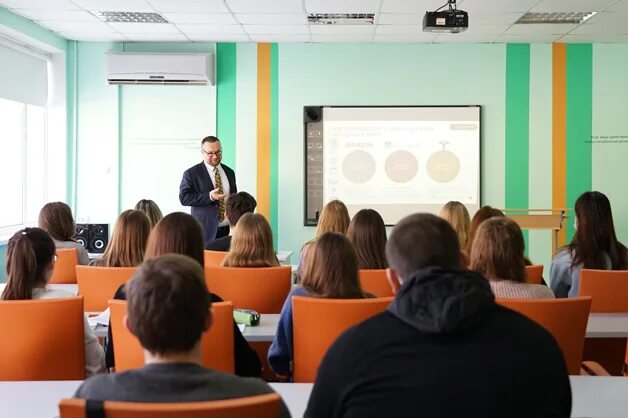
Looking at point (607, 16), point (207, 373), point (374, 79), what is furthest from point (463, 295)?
point (374, 79)

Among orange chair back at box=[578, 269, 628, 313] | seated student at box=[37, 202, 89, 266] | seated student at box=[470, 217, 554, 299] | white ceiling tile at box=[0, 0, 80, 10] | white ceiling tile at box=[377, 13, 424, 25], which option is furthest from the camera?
white ceiling tile at box=[377, 13, 424, 25]

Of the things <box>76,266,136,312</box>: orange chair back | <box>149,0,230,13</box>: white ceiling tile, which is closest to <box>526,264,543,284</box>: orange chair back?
<box>76,266,136,312</box>: orange chair back

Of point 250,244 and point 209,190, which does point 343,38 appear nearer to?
point 209,190

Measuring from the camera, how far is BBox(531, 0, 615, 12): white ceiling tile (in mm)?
6356

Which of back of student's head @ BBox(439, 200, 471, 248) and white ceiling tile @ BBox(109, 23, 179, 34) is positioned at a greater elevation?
white ceiling tile @ BBox(109, 23, 179, 34)

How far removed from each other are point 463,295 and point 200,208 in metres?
5.80

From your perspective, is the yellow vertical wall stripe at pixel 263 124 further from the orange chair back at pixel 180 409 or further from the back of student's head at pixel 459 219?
the orange chair back at pixel 180 409

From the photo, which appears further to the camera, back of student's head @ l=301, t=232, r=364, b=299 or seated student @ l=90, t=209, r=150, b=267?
seated student @ l=90, t=209, r=150, b=267

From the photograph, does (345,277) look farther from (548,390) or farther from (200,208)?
(200,208)

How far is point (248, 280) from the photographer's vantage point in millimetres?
3607

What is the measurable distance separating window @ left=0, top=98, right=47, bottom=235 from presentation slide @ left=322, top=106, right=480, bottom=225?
3.45 metres

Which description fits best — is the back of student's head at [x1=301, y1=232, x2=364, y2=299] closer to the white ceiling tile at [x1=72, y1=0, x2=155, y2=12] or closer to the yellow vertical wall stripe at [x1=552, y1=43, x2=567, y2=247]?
the white ceiling tile at [x1=72, y1=0, x2=155, y2=12]

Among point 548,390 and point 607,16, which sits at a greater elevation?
point 607,16

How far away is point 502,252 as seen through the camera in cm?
302
